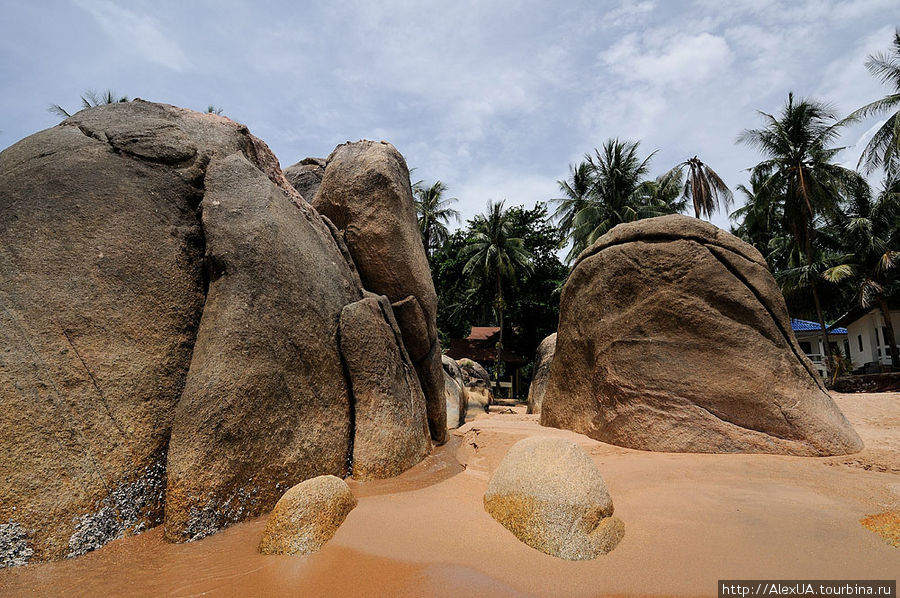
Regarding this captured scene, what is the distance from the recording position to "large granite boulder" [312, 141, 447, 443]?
5582 mm

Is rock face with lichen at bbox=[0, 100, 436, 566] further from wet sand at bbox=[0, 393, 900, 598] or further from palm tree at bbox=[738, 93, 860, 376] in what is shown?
palm tree at bbox=[738, 93, 860, 376]

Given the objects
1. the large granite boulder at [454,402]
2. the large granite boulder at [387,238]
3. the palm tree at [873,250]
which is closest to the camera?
the large granite boulder at [387,238]

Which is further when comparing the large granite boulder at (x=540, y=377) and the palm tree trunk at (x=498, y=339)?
the palm tree trunk at (x=498, y=339)

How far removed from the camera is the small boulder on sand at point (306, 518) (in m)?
2.60

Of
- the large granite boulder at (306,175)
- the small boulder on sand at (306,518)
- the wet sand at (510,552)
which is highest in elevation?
the large granite boulder at (306,175)

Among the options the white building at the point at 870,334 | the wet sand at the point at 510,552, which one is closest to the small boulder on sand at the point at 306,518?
the wet sand at the point at 510,552

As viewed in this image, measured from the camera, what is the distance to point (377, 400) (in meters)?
4.17

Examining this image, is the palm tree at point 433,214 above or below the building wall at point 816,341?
above

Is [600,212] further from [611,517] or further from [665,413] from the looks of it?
[611,517]

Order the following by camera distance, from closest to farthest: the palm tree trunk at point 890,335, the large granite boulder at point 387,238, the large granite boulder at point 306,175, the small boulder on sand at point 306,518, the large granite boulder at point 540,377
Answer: the small boulder on sand at point 306,518 → the large granite boulder at point 387,238 → the large granite boulder at point 306,175 → the large granite boulder at point 540,377 → the palm tree trunk at point 890,335

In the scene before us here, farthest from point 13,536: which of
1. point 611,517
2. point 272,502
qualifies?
point 611,517

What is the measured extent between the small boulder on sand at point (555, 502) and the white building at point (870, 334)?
2634cm

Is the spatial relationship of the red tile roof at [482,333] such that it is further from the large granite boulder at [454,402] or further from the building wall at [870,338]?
the building wall at [870,338]

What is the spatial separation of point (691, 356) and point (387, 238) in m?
3.64
